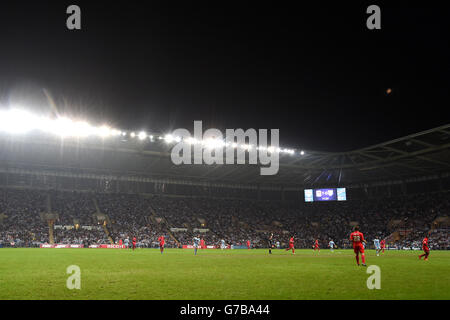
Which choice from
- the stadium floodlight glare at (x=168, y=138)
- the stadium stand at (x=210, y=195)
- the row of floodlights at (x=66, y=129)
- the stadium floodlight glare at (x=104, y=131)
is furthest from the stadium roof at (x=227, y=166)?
the stadium floodlight glare at (x=104, y=131)

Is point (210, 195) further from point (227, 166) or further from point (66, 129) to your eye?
point (66, 129)

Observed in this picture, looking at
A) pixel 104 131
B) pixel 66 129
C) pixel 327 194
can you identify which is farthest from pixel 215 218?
pixel 66 129

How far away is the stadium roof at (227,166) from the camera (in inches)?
1800

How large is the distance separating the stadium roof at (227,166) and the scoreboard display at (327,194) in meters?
3.44

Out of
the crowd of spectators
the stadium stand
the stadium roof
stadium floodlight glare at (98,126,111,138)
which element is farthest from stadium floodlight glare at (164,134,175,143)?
the crowd of spectators

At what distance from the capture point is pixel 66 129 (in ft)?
128

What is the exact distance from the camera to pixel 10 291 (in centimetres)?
844

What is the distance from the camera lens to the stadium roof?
4572 cm

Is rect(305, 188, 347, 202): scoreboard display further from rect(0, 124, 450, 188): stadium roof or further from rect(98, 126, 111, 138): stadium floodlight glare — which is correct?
rect(98, 126, 111, 138): stadium floodlight glare

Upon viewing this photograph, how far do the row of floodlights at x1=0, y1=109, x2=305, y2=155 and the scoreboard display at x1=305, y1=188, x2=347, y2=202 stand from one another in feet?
77.6

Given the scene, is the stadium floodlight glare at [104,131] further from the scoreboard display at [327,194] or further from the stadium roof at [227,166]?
the scoreboard display at [327,194]
